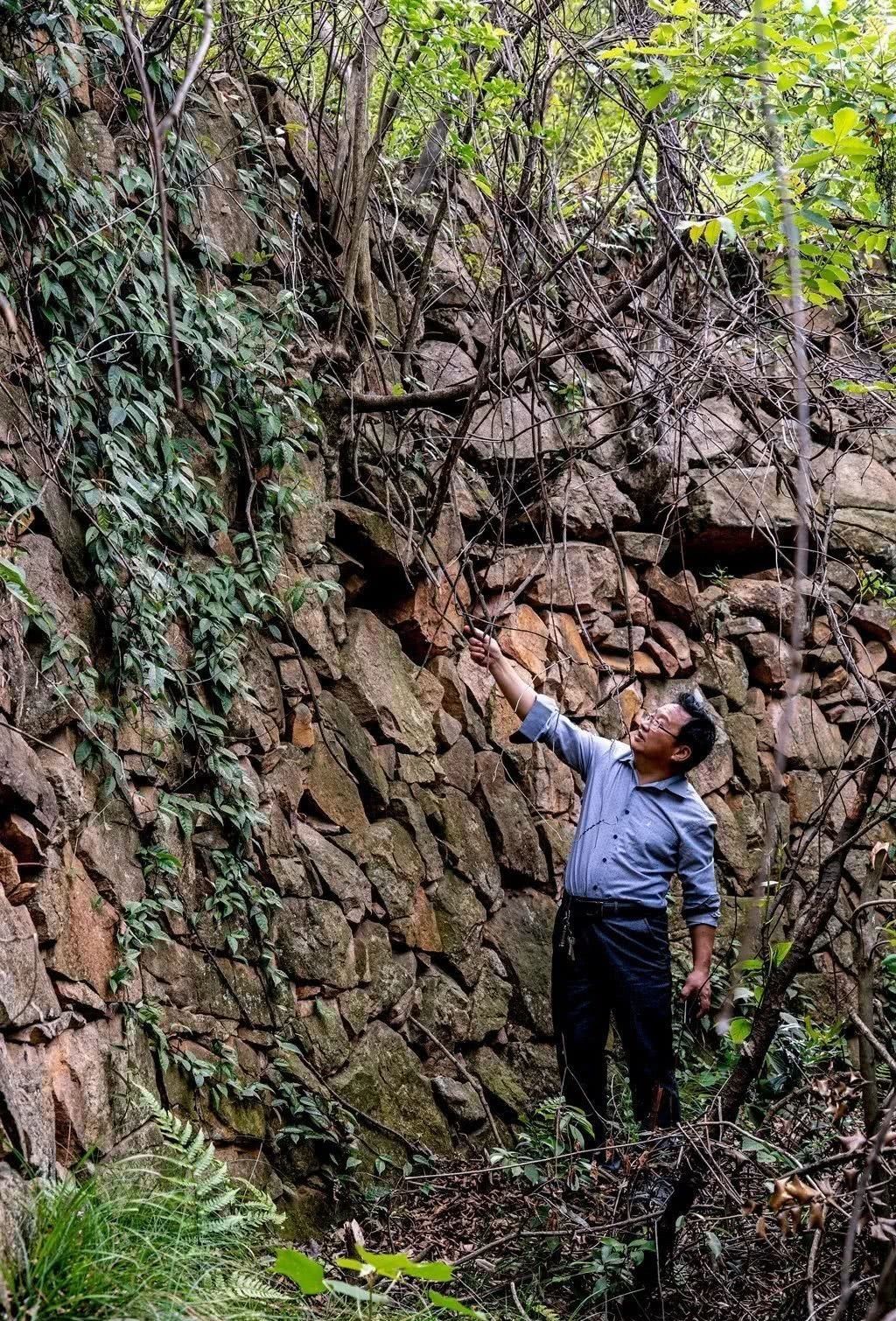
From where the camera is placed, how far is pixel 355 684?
4.38m

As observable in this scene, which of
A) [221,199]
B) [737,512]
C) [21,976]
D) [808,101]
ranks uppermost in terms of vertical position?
[808,101]

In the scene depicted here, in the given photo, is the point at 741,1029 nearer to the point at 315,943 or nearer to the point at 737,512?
the point at 315,943

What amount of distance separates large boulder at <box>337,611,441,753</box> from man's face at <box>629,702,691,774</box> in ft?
3.01

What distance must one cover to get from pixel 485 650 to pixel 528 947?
1.30 m

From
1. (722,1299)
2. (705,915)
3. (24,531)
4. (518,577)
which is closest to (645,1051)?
(705,915)

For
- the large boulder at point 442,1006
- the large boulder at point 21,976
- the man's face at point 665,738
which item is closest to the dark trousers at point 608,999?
the large boulder at point 442,1006

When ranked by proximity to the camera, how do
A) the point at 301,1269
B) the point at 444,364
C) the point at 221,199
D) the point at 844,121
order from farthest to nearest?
1. the point at 444,364
2. the point at 221,199
3. the point at 844,121
4. the point at 301,1269

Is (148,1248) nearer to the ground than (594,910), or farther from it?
nearer to the ground

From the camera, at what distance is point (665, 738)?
4.15m

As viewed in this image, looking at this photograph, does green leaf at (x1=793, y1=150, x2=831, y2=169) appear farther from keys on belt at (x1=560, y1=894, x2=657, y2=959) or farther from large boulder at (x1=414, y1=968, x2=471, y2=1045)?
large boulder at (x1=414, y1=968, x2=471, y2=1045)

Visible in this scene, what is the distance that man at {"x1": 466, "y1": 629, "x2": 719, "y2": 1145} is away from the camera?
395 centimetres

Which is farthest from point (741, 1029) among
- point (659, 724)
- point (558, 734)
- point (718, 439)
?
point (718, 439)

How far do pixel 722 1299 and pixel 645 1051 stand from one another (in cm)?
93

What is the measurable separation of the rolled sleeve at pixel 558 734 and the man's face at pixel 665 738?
24 cm
